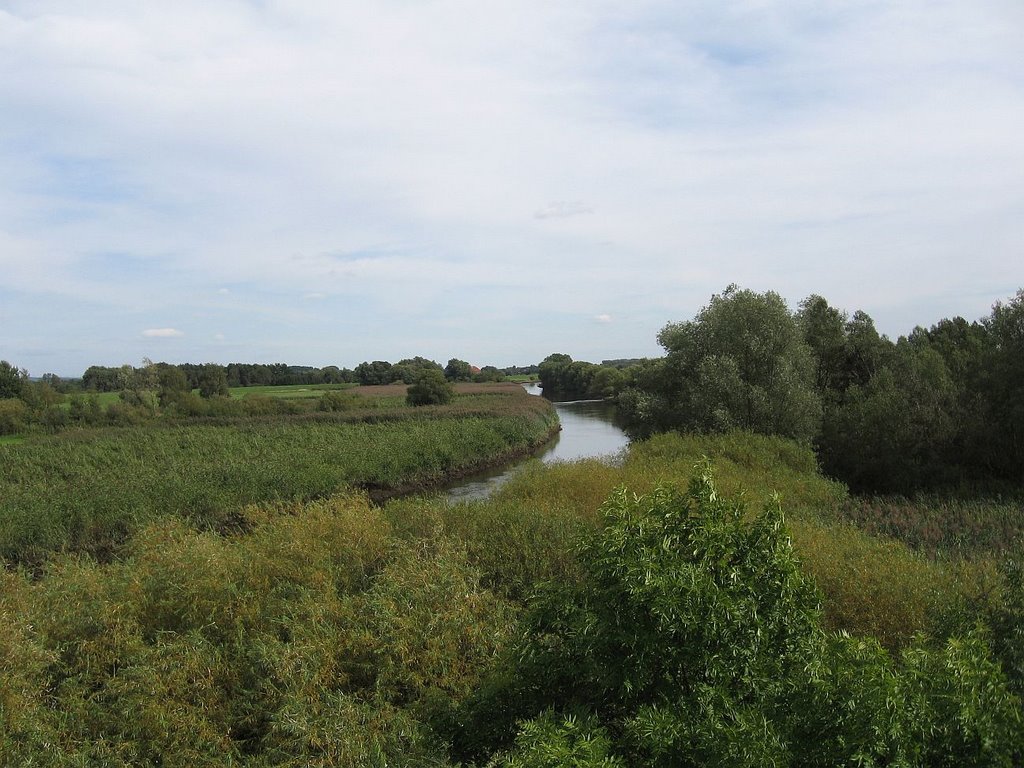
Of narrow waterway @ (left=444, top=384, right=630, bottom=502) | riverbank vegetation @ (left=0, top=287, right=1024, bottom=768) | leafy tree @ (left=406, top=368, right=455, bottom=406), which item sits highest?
leafy tree @ (left=406, top=368, right=455, bottom=406)

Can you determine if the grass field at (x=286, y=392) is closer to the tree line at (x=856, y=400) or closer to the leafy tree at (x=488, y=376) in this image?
the leafy tree at (x=488, y=376)

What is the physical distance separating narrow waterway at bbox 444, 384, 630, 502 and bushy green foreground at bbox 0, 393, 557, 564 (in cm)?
151

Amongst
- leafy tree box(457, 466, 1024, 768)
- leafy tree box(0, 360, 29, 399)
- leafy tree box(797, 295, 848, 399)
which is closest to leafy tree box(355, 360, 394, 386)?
leafy tree box(0, 360, 29, 399)

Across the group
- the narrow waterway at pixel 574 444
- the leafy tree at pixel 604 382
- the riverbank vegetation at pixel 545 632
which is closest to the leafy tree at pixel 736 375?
the narrow waterway at pixel 574 444

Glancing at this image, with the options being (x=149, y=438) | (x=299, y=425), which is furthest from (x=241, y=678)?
(x=299, y=425)

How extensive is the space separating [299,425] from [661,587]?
3948 cm

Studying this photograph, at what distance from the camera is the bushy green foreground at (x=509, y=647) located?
13.6ft

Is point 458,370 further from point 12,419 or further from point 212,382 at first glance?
point 12,419

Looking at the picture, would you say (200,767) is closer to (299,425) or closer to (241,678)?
(241,678)

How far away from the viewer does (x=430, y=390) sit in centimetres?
5925

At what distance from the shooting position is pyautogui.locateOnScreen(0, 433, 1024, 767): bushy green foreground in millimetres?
4160

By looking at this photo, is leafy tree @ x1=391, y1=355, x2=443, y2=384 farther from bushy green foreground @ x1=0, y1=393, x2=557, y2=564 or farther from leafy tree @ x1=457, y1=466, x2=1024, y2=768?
leafy tree @ x1=457, y1=466, x2=1024, y2=768

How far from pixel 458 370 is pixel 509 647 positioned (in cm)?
10247

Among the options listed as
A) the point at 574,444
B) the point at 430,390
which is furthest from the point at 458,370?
the point at 574,444
